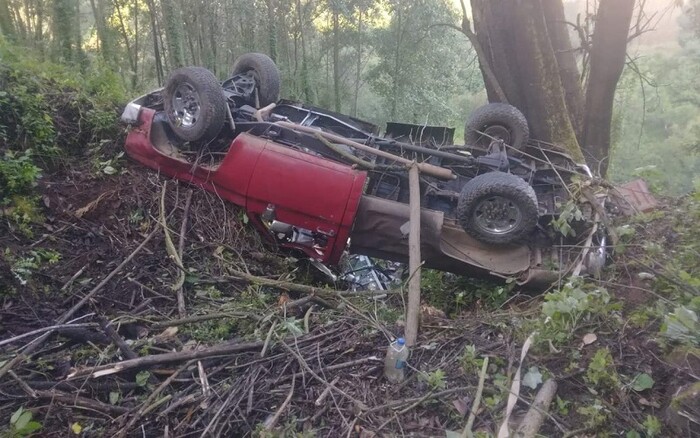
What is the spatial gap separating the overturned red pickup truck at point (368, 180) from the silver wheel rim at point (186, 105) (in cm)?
1

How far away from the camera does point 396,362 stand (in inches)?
118

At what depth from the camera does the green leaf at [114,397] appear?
2.90 m

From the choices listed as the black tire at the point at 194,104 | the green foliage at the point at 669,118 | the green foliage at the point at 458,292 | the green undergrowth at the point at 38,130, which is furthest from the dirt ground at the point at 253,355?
the green foliage at the point at 669,118

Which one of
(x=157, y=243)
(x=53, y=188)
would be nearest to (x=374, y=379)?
(x=157, y=243)

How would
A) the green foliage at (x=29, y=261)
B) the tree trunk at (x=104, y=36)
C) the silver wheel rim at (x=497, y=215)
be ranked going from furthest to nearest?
the tree trunk at (x=104, y=36)
the silver wheel rim at (x=497, y=215)
the green foliage at (x=29, y=261)

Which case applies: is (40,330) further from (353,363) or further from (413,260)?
(413,260)

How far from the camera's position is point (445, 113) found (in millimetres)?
20172

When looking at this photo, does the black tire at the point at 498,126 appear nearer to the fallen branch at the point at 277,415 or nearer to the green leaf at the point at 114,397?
the fallen branch at the point at 277,415

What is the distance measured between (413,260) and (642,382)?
6.24ft

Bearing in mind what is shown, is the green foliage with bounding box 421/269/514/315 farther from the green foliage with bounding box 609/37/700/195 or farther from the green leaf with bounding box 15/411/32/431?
the green foliage with bounding box 609/37/700/195

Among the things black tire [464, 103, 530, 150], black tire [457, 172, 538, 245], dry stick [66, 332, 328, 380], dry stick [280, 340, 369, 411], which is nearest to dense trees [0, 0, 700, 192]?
black tire [464, 103, 530, 150]

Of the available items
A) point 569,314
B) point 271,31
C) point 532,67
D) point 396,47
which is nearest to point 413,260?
point 569,314

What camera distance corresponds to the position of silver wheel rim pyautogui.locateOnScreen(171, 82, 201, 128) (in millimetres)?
5371

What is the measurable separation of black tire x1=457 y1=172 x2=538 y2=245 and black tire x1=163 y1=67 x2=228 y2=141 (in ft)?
8.13
